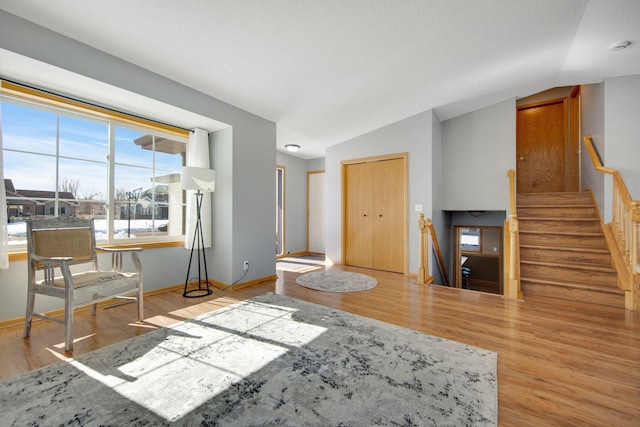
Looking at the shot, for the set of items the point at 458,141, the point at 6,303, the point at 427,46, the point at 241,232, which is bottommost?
the point at 6,303

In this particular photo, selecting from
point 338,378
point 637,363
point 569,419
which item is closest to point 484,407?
point 569,419

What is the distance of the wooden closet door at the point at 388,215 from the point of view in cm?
473

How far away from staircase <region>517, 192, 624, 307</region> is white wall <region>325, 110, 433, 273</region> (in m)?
1.51

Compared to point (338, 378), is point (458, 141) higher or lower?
higher

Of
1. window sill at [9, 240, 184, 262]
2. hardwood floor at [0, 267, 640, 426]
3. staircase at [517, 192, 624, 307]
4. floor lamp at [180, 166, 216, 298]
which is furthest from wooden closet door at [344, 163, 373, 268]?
window sill at [9, 240, 184, 262]

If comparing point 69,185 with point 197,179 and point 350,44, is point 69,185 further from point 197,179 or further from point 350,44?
point 350,44

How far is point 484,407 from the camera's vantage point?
1425 millimetres

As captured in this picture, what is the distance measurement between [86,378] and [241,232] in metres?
2.23

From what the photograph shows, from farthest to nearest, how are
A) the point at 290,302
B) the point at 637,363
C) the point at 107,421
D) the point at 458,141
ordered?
the point at 458,141
the point at 290,302
the point at 637,363
the point at 107,421

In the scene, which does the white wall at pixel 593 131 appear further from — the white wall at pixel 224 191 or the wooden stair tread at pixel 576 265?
the white wall at pixel 224 191

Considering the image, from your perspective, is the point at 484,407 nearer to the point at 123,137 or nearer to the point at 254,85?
the point at 254,85

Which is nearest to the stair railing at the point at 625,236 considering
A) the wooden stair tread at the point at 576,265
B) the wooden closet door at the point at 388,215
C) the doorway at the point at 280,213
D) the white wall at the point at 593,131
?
the wooden stair tread at the point at 576,265

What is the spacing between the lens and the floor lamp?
10.7 ft

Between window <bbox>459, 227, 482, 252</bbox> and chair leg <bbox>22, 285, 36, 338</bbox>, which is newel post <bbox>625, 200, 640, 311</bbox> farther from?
chair leg <bbox>22, 285, 36, 338</bbox>
